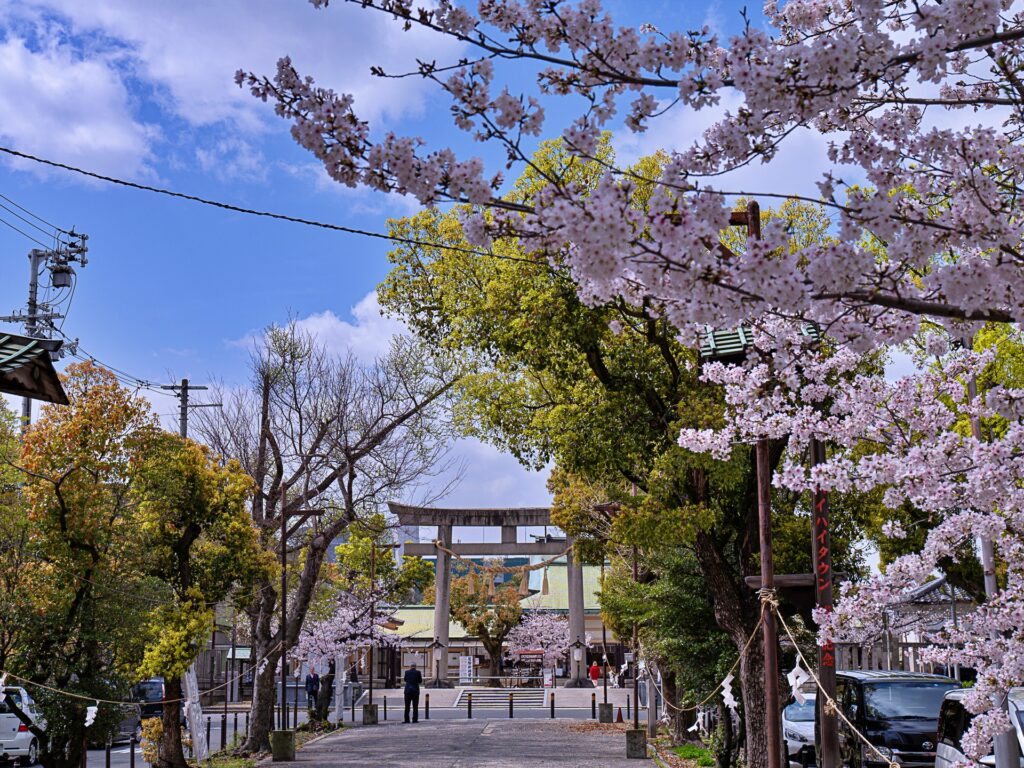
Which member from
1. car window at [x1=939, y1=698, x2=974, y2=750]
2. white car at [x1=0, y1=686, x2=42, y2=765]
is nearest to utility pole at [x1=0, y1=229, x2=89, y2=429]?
white car at [x1=0, y1=686, x2=42, y2=765]

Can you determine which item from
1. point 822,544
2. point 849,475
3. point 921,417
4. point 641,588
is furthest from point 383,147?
point 641,588

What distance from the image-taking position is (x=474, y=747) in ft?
72.1

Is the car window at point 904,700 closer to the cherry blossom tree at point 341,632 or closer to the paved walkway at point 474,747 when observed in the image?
the paved walkway at point 474,747

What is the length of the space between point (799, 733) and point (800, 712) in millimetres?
1077

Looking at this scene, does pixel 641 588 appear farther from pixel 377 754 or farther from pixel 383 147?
pixel 383 147

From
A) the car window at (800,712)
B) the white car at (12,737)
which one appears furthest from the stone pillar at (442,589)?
the car window at (800,712)

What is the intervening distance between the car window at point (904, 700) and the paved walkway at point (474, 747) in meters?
4.87

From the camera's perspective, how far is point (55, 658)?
1414 centimetres

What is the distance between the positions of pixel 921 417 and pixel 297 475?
15.9 meters

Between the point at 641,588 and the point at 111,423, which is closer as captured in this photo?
the point at 111,423

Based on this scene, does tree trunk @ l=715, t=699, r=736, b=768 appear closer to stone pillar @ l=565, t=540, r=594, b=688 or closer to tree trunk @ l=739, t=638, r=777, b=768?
tree trunk @ l=739, t=638, r=777, b=768

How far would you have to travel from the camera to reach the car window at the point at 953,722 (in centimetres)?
1030

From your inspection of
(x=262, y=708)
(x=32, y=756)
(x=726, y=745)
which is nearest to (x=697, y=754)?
(x=726, y=745)

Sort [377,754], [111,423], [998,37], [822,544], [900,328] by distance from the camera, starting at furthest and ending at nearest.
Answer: [377,754]
[111,423]
[822,544]
[900,328]
[998,37]
